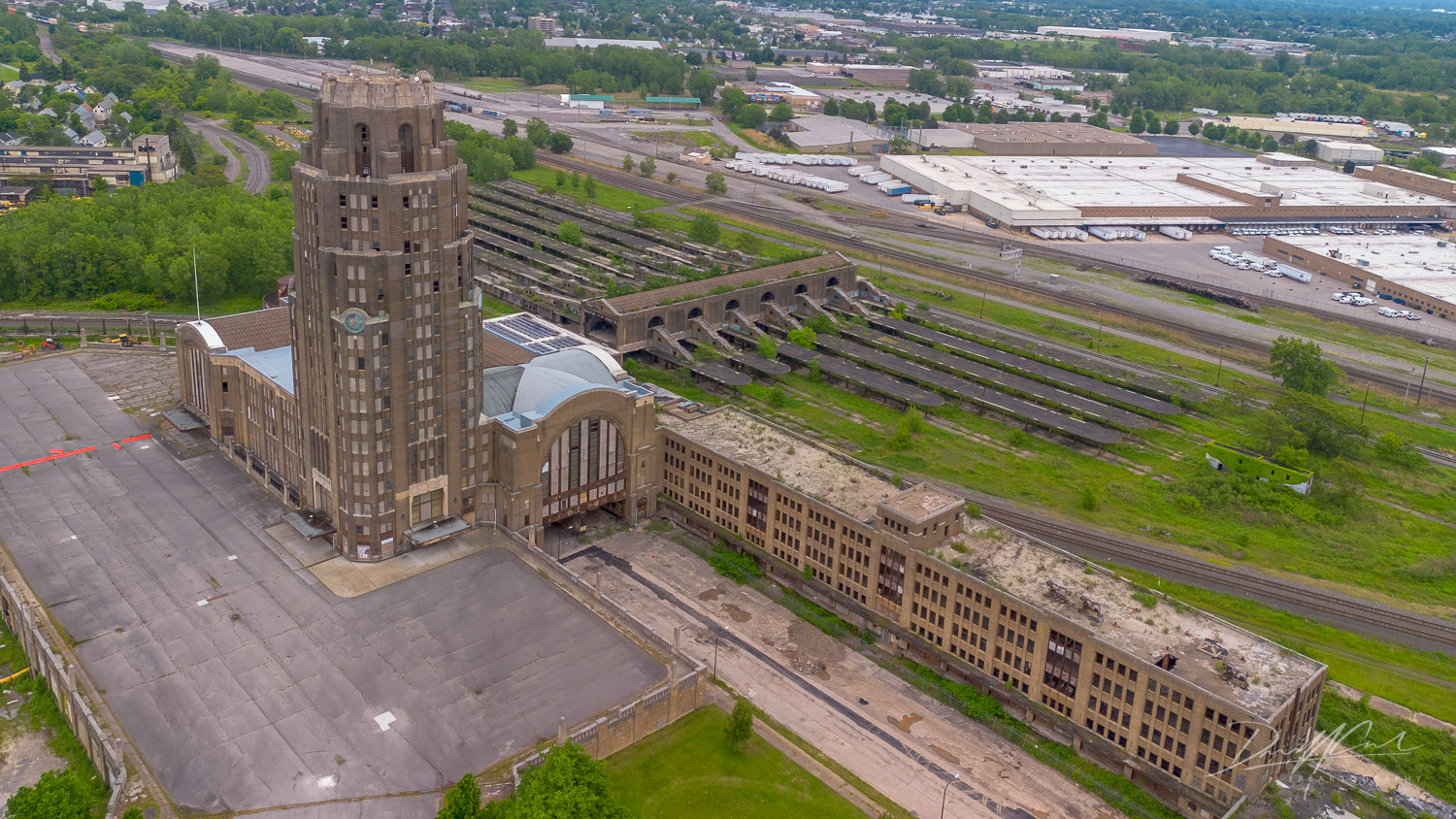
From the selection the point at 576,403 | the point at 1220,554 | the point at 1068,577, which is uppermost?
the point at 576,403

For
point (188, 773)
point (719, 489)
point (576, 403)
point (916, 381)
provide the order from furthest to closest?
point (916, 381), point (719, 489), point (576, 403), point (188, 773)

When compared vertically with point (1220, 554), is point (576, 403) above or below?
above

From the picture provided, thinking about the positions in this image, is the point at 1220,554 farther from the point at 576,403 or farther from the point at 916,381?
the point at 576,403

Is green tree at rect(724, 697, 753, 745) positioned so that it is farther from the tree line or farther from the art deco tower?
the tree line

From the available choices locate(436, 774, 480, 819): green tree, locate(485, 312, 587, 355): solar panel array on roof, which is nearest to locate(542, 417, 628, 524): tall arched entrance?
locate(485, 312, 587, 355): solar panel array on roof

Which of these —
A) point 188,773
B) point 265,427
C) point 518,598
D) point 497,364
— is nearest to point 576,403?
point 497,364

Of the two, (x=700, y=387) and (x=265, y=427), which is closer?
(x=265, y=427)
